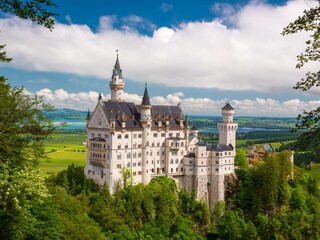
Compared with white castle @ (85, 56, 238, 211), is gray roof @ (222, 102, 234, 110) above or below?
above

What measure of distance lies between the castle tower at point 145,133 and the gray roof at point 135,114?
1340 millimetres

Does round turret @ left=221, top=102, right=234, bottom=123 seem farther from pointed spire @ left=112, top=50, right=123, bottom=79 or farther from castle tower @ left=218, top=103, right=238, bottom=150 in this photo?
pointed spire @ left=112, top=50, right=123, bottom=79

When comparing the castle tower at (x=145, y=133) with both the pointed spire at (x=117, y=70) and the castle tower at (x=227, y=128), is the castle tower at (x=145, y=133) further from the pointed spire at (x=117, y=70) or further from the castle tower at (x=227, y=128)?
the castle tower at (x=227, y=128)

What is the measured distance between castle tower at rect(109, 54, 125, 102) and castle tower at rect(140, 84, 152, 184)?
8.27 metres

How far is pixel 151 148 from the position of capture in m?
79.8

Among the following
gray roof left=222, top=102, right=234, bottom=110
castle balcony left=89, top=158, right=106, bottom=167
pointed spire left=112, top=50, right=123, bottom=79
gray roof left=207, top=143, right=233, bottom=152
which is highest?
pointed spire left=112, top=50, right=123, bottom=79

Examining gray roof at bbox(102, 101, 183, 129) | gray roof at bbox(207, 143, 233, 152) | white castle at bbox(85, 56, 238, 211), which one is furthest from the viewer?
gray roof at bbox(207, 143, 233, 152)

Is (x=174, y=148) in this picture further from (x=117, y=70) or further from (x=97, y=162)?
(x=117, y=70)

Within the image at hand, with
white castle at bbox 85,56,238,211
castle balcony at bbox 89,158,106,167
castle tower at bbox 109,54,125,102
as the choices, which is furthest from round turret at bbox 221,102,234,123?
castle balcony at bbox 89,158,106,167

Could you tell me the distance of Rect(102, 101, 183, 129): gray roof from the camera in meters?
74.6

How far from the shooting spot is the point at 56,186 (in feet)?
227

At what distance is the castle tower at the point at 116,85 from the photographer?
83.2 metres

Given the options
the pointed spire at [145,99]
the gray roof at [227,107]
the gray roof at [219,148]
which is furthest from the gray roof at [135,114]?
the gray roof at [227,107]

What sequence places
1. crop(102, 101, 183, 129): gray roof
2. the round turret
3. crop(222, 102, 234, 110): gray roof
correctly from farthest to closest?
crop(222, 102, 234, 110): gray roof, the round turret, crop(102, 101, 183, 129): gray roof
